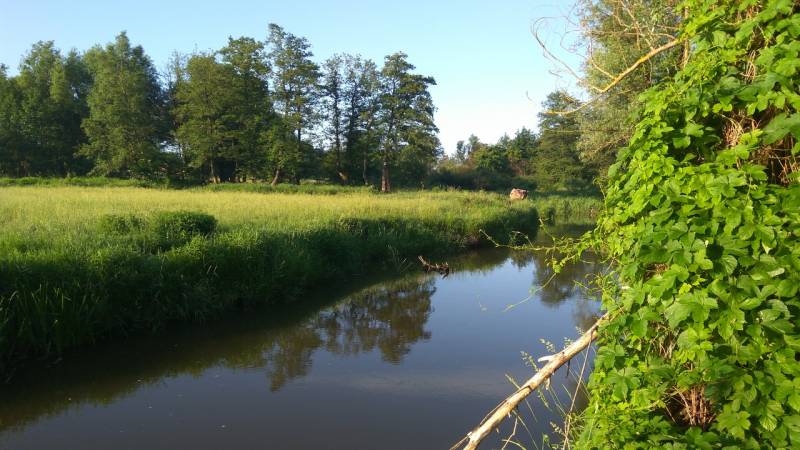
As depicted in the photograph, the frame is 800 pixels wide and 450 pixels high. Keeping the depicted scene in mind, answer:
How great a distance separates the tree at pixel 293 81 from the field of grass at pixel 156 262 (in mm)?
22560

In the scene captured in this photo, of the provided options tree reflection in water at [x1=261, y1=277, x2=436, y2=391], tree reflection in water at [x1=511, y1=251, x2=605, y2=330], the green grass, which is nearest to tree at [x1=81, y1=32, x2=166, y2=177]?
the green grass

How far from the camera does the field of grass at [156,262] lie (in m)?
6.64

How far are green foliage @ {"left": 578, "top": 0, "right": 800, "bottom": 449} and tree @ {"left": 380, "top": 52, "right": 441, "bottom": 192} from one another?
119 ft

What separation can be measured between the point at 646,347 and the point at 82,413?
591 cm

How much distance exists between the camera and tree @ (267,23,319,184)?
3700cm

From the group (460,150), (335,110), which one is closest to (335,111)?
(335,110)

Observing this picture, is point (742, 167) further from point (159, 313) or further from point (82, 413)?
point (159, 313)

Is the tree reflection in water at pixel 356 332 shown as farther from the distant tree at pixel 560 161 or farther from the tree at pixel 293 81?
the distant tree at pixel 560 161

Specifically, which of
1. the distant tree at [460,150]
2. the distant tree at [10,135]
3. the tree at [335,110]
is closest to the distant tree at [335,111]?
the tree at [335,110]

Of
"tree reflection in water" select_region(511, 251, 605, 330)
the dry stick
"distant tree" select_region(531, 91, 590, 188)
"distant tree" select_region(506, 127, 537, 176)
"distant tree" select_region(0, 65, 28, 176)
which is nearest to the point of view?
the dry stick

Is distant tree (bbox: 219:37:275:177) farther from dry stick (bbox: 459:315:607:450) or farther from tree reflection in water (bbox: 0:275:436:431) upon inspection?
dry stick (bbox: 459:315:607:450)

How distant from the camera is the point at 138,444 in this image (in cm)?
492

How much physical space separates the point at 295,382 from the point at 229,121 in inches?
1353

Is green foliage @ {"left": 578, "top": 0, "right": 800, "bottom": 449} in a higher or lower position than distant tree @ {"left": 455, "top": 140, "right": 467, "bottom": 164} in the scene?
lower
